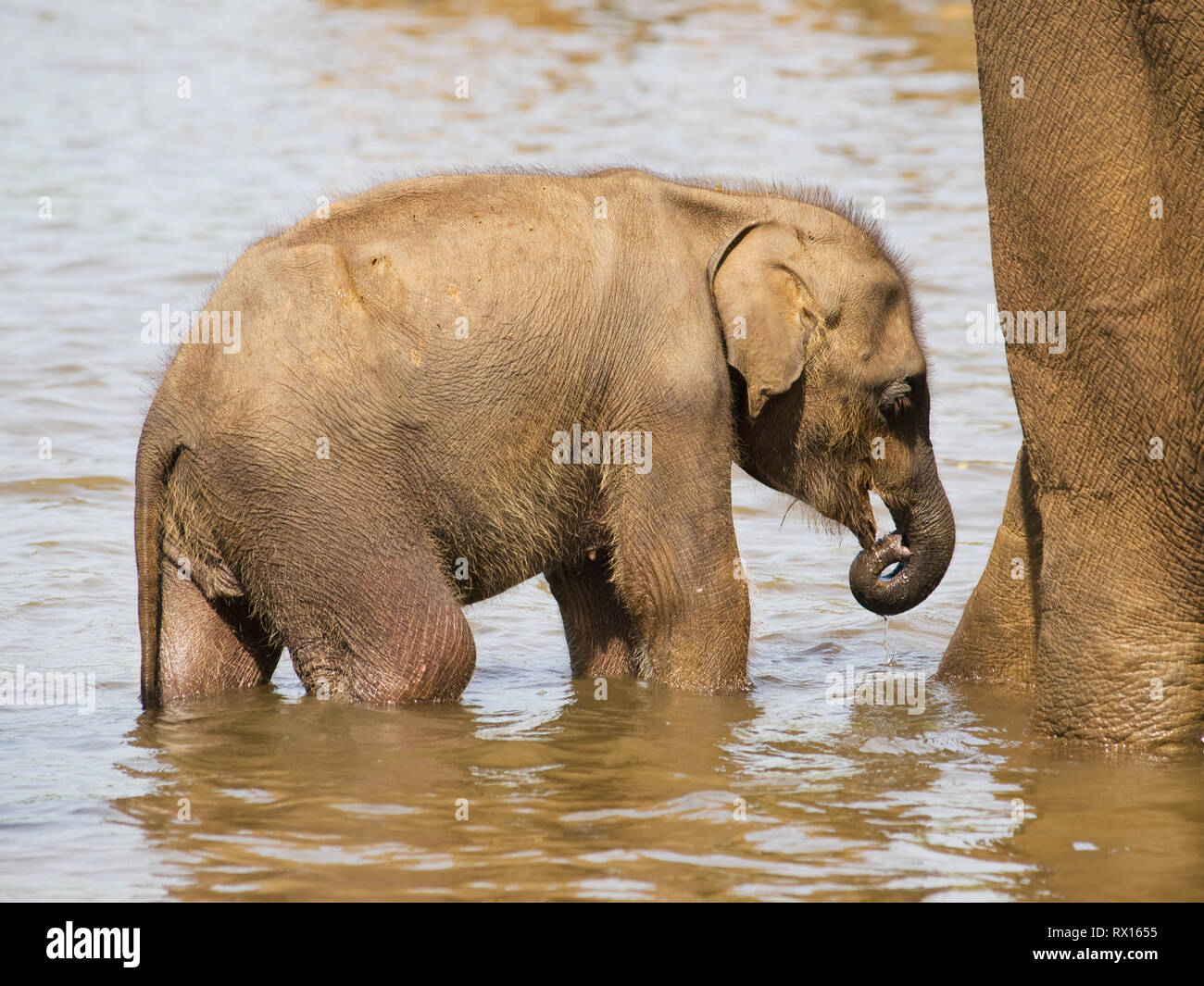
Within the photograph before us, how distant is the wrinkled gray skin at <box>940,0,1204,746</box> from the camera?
193 inches

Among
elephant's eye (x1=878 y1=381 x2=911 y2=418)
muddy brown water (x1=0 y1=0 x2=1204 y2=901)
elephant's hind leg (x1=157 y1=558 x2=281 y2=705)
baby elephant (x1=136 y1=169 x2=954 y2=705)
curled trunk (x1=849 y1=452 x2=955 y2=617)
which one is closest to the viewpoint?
muddy brown water (x1=0 y1=0 x2=1204 y2=901)

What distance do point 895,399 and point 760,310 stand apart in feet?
1.92

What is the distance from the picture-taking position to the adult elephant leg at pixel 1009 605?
20.1ft

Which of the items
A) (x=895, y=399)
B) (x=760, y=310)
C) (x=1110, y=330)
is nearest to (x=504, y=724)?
(x=760, y=310)

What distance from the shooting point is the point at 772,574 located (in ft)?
26.7

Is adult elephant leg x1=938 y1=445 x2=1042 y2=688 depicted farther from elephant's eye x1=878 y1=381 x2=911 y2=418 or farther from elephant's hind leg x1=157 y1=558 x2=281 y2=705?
elephant's hind leg x1=157 y1=558 x2=281 y2=705

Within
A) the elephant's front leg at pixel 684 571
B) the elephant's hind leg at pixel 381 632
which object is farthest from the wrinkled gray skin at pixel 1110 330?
the elephant's hind leg at pixel 381 632

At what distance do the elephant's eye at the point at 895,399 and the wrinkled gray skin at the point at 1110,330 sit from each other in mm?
808

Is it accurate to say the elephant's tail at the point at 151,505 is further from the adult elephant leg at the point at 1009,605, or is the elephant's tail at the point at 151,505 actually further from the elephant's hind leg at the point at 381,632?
the adult elephant leg at the point at 1009,605

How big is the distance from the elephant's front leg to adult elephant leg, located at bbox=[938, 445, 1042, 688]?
910 mm

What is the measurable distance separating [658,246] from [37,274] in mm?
8184

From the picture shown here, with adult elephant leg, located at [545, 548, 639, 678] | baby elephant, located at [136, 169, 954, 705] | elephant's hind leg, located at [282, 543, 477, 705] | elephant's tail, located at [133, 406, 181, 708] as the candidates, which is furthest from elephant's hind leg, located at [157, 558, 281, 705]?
adult elephant leg, located at [545, 548, 639, 678]

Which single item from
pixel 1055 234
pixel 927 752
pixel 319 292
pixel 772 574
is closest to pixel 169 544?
pixel 319 292
